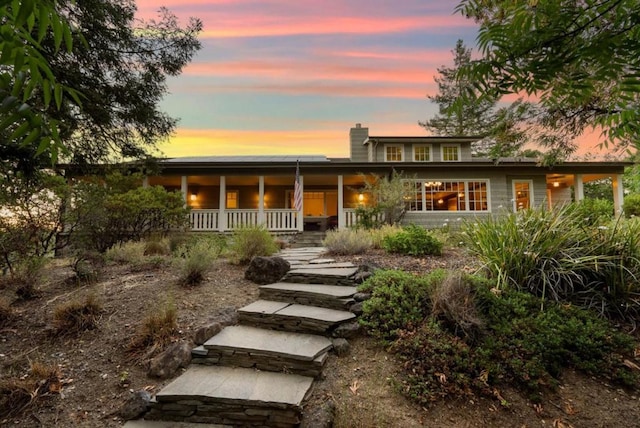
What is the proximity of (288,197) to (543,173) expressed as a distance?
37.0 ft

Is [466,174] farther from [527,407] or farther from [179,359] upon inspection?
[179,359]

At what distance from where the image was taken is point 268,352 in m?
2.92

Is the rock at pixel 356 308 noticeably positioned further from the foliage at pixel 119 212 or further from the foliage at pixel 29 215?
the foliage at pixel 119 212

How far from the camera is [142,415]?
247cm

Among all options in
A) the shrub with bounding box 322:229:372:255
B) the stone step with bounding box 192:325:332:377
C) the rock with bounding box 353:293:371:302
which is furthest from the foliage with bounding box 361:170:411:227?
the stone step with bounding box 192:325:332:377

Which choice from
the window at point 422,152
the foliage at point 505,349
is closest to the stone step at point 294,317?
the foliage at point 505,349

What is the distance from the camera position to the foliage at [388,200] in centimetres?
1144

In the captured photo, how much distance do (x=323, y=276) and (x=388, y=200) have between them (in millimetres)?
7526

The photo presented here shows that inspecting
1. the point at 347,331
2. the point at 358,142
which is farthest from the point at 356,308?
Result: the point at 358,142

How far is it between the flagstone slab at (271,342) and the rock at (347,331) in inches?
6.1

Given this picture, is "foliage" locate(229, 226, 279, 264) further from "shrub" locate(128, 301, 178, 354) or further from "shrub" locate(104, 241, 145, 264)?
"shrub" locate(128, 301, 178, 354)

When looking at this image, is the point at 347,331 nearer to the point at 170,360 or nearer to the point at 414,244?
the point at 170,360

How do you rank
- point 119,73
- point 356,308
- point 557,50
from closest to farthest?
point 557,50 < point 356,308 < point 119,73

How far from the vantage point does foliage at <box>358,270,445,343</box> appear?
129 inches
